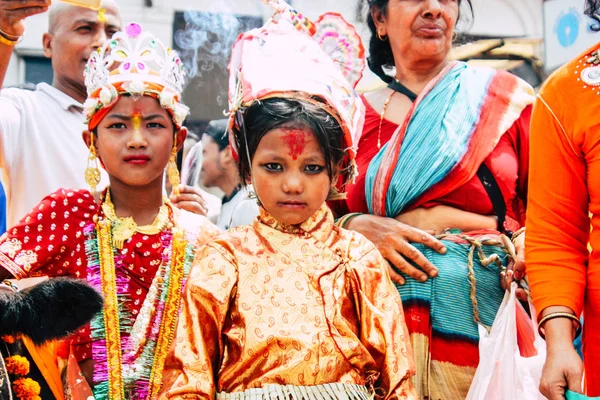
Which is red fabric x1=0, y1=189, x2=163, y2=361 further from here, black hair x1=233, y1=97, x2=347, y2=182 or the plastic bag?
the plastic bag

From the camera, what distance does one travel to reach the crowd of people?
8.91ft

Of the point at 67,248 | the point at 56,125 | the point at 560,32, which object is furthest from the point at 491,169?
the point at 560,32

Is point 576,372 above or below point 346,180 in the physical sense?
below

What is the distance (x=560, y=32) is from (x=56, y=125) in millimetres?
4912

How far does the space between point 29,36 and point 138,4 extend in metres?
0.85

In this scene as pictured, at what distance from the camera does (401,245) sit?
3.34 m

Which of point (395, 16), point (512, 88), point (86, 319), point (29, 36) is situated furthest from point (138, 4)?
point (86, 319)

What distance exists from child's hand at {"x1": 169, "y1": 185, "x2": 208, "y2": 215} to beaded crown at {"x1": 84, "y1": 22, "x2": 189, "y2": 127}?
487mm

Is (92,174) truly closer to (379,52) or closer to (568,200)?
(379,52)

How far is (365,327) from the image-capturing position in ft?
9.12

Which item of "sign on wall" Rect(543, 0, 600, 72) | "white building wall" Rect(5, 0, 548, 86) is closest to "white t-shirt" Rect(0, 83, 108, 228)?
"white building wall" Rect(5, 0, 548, 86)

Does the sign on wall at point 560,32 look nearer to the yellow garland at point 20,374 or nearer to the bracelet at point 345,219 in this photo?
the bracelet at point 345,219

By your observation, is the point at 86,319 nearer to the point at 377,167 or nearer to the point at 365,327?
the point at 365,327

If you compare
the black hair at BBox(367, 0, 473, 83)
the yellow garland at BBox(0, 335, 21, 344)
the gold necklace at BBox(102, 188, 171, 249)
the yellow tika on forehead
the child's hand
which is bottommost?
the yellow garland at BBox(0, 335, 21, 344)
